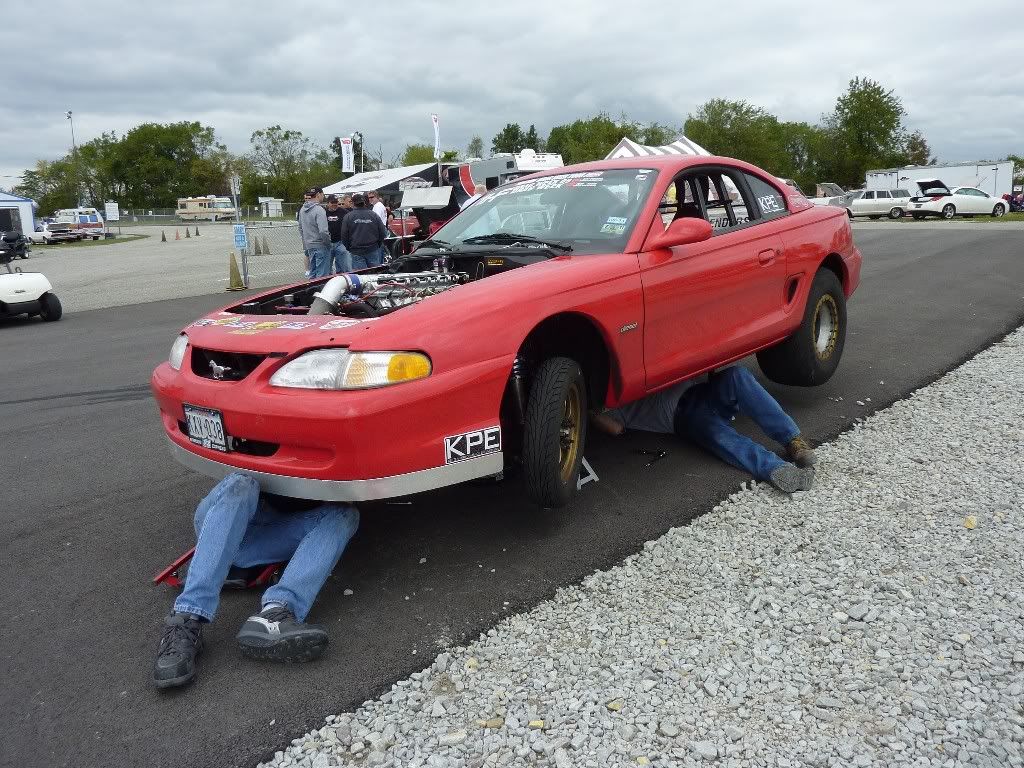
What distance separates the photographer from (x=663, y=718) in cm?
220

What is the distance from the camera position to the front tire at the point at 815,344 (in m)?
4.92

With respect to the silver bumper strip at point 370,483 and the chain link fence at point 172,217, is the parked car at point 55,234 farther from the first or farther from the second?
the silver bumper strip at point 370,483

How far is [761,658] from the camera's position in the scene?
2459 millimetres

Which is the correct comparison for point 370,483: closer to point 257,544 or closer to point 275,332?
point 257,544

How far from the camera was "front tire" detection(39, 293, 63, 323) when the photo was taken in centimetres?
1184

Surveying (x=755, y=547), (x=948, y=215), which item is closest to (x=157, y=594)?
(x=755, y=547)

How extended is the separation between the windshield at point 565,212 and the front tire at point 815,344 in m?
1.52

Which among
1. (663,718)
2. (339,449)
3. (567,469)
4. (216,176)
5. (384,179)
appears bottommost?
(663,718)

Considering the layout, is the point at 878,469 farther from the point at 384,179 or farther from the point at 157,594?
the point at 384,179

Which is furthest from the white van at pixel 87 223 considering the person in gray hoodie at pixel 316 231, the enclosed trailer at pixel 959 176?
the enclosed trailer at pixel 959 176

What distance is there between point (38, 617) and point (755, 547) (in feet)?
9.01

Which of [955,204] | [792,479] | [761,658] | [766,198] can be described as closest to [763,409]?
[792,479]

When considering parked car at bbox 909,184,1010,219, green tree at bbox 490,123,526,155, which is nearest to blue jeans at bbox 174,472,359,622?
parked car at bbox 909,184,1010,219

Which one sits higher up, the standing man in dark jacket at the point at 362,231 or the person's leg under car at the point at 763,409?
the standing man in dark jacket at the point at 362,231
